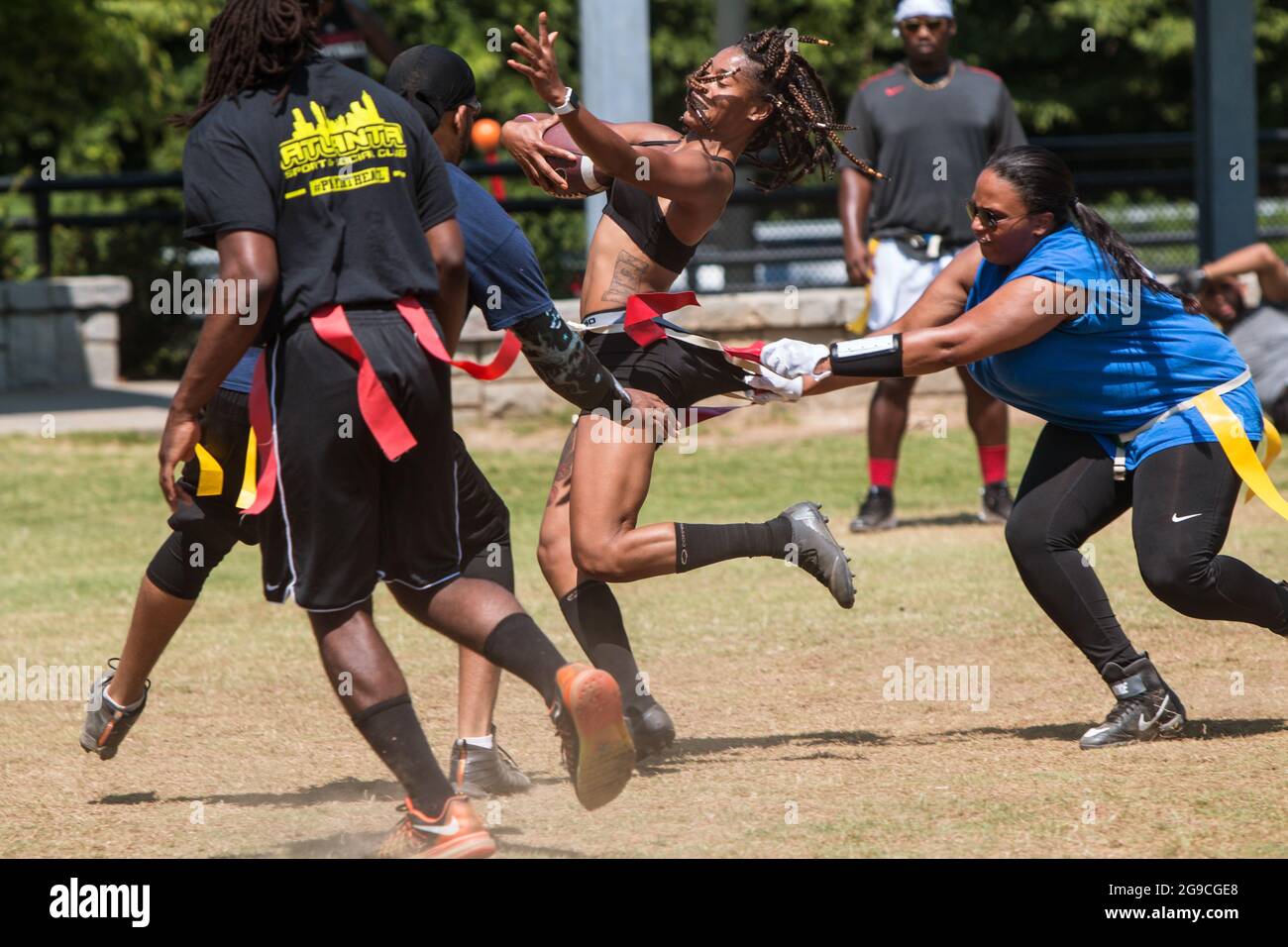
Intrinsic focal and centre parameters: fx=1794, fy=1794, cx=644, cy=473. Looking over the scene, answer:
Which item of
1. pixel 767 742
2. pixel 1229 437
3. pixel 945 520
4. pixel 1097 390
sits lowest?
Result: pixel 945 520

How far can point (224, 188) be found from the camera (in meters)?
3.83

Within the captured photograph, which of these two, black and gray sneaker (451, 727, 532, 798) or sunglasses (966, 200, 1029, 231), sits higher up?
sunglasses (966, 200, 1029, 231)

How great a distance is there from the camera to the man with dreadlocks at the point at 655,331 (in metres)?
5.12

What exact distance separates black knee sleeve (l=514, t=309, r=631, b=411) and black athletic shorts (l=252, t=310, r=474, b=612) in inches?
24.9

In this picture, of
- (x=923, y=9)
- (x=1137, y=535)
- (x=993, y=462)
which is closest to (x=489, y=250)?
(x=1137, y=535)

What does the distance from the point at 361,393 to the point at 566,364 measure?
100cm

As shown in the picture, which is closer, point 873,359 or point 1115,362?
point 873,359

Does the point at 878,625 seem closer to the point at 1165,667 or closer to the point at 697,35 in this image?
the point at 1165,667

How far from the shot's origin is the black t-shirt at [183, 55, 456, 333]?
3.85m

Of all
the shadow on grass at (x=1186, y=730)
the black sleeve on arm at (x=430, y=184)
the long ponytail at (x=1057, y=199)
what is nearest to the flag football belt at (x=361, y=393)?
the black sleeve on arm at (x=430, y=184)

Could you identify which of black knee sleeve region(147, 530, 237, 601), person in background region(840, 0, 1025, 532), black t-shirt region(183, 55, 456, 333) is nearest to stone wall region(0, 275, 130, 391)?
person in background region(840, 0, 1025, 532)

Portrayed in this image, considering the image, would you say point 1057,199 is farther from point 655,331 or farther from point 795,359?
point 655,331

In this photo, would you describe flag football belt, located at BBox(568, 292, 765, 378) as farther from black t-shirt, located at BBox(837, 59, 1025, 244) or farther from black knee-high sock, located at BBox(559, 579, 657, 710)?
black t-shirt, located at BBox(837, 59, 1025, 244)

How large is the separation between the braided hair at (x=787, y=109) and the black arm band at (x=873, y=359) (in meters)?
0.60
